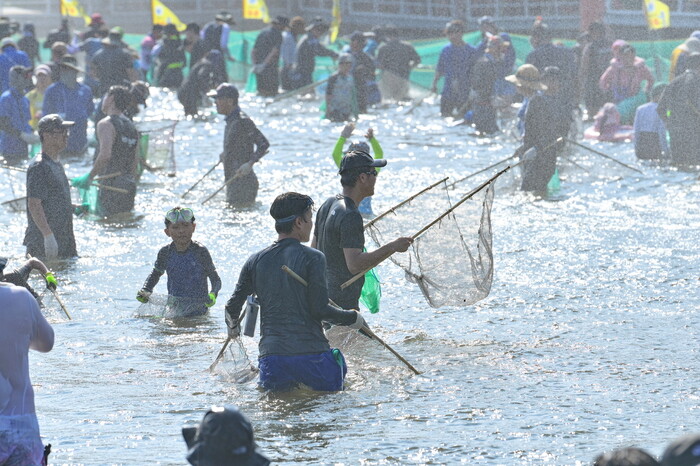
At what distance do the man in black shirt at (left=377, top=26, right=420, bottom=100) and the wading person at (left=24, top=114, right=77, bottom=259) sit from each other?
15593mm

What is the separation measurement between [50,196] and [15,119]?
7.55 m

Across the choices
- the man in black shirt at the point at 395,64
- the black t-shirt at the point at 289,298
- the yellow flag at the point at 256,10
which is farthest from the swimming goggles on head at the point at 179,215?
the yellow flag at the point at 256,10

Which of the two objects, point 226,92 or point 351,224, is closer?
point 351,224

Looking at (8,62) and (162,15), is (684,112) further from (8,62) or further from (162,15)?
(162,15)

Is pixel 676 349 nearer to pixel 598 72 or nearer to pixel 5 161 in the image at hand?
pixel 5 161

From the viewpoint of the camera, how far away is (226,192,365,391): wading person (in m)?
6.98

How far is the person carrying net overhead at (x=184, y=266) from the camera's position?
9.59 meters

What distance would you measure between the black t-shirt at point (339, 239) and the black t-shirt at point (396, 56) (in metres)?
18.5

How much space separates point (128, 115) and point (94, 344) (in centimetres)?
531

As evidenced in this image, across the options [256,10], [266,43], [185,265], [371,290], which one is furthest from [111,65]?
[371,290]

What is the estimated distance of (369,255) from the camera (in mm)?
7645

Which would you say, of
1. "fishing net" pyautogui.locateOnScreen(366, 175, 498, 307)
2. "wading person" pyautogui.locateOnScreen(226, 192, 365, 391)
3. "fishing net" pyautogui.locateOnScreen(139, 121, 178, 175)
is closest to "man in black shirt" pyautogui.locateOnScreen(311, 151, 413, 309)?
"wading person" pyautogui.locateOnScreen(226, 192, 365, 391)

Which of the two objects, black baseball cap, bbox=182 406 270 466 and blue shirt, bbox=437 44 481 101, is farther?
blue shirt, bbox=437 44 481 101

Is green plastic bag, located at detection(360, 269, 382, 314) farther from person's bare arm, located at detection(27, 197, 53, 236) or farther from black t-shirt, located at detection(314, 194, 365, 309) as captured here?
person's bare arm, located at detection(27, 197, 53, 236)
